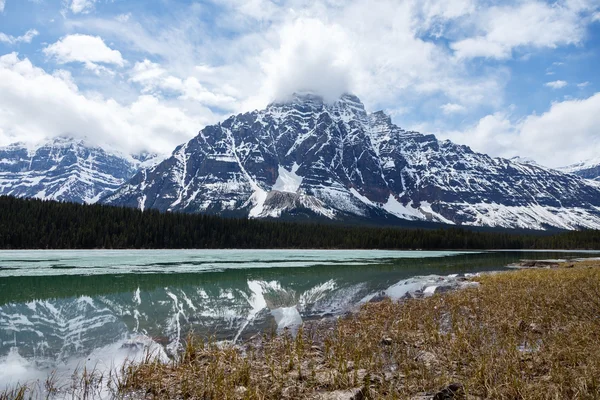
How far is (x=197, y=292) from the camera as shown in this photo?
112 feet

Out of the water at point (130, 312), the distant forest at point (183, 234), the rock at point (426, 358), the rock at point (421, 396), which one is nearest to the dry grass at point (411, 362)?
the rock at point (426, 358)

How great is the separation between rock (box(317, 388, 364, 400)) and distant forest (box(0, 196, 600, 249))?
119 meters

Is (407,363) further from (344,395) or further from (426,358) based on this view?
(344,395)

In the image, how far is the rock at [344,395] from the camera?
9.06m

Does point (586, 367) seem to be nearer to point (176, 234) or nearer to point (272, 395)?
point (272, 395)

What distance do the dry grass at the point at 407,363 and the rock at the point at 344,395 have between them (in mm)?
45

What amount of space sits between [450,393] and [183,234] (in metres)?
140

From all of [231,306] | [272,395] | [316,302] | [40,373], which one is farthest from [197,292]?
[272,395]

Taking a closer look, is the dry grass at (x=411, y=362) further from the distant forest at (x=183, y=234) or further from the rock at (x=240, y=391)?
the distant forest at (x=183, y=234)

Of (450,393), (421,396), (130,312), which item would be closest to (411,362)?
(450,393)

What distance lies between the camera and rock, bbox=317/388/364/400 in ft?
29.7

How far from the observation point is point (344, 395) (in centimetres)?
919

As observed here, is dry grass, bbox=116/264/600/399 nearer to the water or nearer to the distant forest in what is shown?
the water

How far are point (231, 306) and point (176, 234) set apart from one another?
119 meters
